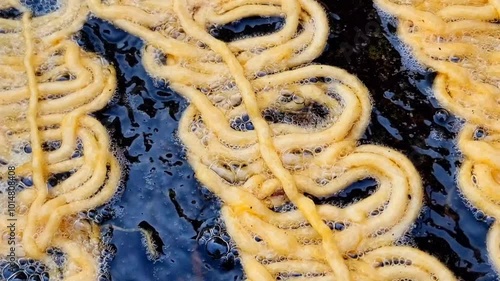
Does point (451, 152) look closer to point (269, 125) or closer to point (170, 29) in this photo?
point (269, 125)

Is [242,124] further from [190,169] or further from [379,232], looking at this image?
[379,232]

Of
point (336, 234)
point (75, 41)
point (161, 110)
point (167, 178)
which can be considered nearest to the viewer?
point (336, 234)

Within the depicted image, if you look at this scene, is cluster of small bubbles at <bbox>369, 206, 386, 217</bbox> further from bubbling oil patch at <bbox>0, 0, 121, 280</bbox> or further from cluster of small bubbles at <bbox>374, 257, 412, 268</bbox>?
Answer: bubbling oil patch at <bbox>0, 0, 121, 280</bbox>

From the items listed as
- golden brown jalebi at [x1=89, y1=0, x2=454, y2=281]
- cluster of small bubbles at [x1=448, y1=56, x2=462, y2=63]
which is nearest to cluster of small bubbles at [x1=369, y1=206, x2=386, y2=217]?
golden brown jalebi at [x1=89, y1=0, x2=454, y2=281]

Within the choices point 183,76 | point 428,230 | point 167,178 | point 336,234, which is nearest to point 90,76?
point 183,76

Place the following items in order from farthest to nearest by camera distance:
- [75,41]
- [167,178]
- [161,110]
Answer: [75,41] < [161,110] < [167,178]

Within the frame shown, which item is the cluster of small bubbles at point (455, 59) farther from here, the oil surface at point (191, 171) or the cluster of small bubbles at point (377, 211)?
the cluster of small bubbles at point (377, 211)
